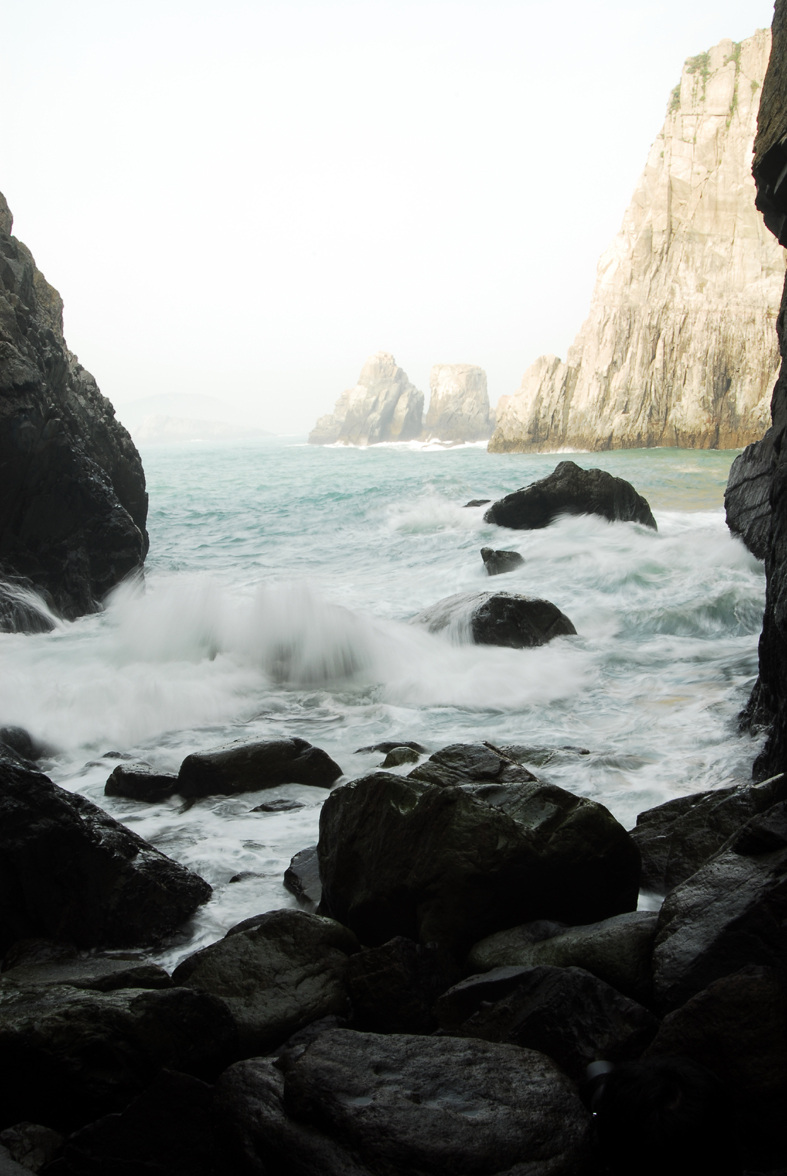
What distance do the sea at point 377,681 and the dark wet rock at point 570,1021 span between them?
5.18ft

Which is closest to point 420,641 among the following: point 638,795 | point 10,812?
point 638,795

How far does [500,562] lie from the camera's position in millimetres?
14352

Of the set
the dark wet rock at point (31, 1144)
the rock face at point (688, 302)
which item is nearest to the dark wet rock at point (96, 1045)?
the dark wet rock at point (31, 1144)

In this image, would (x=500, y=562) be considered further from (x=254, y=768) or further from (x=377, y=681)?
(x=254, y=768)

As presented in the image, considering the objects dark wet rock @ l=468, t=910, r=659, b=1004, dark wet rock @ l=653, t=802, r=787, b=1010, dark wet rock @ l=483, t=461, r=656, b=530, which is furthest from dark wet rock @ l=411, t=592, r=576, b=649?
dark wet rock @ l=483, t=461, r=656, b=530

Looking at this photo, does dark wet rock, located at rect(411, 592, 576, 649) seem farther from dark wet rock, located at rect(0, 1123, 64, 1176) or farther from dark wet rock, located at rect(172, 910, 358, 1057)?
dark wet rock, located at rect(0, 1123, 64, 1176)

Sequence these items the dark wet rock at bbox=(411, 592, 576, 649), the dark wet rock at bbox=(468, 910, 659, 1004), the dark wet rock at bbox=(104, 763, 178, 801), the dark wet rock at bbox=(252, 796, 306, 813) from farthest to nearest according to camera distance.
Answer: the dark wet rock at bbox=(411, 592, 576, 649) < the dark wet rock at bbox=(104, 763, 178, 801) < the dark wet rock at bbox=(252, 796, 306, 813) < the dark wet rock at bbox=(468, 910, 659, 1004)

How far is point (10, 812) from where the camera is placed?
349 centimetres

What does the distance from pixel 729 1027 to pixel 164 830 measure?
11.7 feet

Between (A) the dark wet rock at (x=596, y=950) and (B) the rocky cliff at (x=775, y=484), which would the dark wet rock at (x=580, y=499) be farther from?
(A) the dark wet rock at (x=596, y=950)

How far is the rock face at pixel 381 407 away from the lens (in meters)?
105

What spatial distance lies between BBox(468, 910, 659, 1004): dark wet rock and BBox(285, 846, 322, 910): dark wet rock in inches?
41.5

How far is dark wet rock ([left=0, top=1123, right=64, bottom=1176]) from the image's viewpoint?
212 centimetres

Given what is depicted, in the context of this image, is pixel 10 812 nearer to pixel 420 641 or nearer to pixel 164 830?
pixel 164 830
